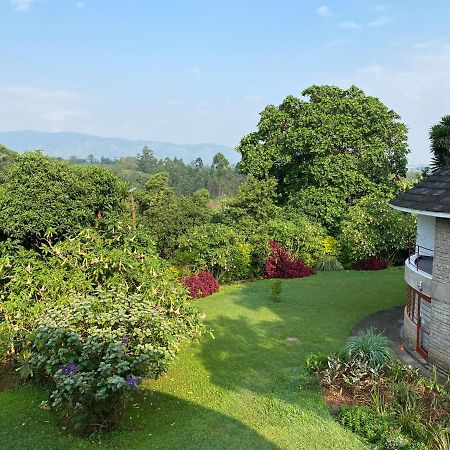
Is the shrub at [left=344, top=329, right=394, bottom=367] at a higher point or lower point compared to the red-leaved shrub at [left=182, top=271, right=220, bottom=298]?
higher

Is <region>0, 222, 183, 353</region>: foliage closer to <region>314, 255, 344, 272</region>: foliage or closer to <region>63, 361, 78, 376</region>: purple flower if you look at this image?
<region>63, 361, 78, 376</region>: purple flower

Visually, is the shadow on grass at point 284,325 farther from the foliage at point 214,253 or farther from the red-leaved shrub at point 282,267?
the foliage at point 214,253

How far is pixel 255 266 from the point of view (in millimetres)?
24484

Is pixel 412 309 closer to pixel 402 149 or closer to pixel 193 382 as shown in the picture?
pixel 193 382

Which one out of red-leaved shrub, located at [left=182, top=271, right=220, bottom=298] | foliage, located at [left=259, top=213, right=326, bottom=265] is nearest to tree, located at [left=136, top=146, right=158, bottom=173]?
foliage, located at [left=259, top=213, right=326, bottom=265]

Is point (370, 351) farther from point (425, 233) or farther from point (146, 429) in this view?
point (146, 429)

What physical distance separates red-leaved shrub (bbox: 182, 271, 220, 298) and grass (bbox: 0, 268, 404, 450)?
369 centimetres

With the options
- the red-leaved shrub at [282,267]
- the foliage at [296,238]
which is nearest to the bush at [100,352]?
the red-leaved shrub at [282,267]

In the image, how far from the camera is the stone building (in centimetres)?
1075

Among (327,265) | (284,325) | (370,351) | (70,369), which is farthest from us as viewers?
(327,265)

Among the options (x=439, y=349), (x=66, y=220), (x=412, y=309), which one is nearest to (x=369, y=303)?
(x=412, y=309)

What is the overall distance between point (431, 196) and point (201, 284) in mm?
11856

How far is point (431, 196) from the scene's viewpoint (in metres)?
11.0

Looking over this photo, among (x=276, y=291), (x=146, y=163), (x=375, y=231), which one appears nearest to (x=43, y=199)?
(x=276, y=291)
